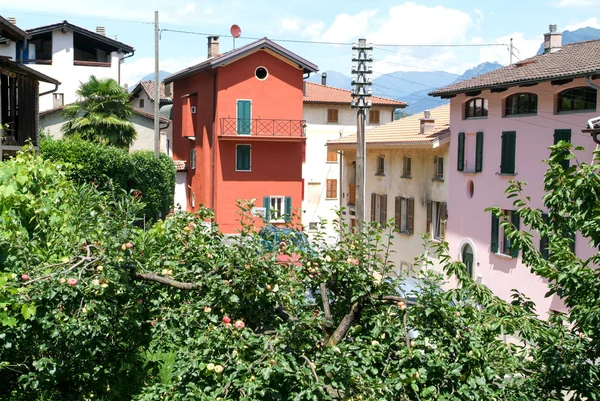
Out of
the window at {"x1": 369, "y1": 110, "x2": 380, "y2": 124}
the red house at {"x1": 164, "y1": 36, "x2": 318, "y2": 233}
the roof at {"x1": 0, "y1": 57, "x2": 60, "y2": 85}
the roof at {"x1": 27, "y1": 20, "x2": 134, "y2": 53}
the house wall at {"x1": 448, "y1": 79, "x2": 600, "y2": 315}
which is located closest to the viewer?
the roof at {"x1": 0, "y1": 57, "x2": 60, "y2": 85}

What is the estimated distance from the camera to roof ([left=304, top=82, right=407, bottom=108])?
2087 inches

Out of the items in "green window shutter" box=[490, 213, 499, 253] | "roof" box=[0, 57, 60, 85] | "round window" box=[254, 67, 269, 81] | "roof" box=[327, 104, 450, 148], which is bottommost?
"green window shutter" box=[490, 213, 499, 253]

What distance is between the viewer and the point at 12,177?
9570 mm

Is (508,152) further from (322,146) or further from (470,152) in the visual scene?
(322,146)

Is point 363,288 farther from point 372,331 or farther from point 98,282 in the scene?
point 98,282

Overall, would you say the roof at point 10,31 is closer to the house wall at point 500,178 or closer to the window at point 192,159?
the house wall at point 500,178

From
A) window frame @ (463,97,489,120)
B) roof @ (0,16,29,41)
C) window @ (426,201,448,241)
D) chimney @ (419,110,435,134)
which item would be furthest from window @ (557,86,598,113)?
roof @ (0,16,29,41)

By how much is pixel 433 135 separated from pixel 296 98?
918cm

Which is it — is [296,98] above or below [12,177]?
above

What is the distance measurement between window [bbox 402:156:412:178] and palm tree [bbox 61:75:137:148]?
39.9 ft

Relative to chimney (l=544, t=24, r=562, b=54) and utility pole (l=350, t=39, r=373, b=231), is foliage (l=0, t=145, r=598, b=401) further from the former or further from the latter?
chimney (l=544, t=24, r=562, b=54)

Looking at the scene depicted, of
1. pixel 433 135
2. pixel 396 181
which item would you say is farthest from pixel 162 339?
pixel 396 181

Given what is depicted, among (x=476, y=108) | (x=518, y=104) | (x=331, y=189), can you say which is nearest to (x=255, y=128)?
(x=476, y=108)

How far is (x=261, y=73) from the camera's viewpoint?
39.8 meters
